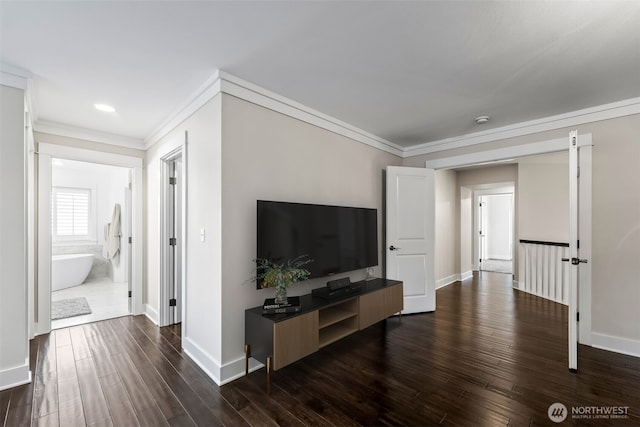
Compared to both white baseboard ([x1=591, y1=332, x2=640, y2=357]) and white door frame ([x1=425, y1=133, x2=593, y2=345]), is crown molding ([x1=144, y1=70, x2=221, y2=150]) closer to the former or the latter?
white door frame ([x1=425, y1=133, x2=593, y2=345])

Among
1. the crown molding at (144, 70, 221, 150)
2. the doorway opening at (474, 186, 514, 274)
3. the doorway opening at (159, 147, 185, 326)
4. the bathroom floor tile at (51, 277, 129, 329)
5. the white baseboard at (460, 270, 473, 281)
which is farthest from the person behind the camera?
the doorway opening at (474, 186, 514, 274)

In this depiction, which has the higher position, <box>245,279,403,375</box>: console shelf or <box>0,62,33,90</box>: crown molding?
<box>0,62,33,90</box>: crown molding

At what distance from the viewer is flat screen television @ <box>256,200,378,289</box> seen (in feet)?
8.14

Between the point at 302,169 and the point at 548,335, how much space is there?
130 inches

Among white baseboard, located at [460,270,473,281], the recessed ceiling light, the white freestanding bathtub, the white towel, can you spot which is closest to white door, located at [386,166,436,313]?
white baseboard, located at [460,270,473,281]

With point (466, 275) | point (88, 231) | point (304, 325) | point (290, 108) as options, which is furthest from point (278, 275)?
point (88, 231)

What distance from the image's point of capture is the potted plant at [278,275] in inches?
91.2

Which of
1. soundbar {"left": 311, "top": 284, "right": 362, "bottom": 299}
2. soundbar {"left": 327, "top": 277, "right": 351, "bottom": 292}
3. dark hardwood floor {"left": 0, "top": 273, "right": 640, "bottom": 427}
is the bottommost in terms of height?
dark hardwood floor {"left": 0, "top": 273, "right": 640, "bottom": 427}

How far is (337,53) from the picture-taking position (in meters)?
2.04

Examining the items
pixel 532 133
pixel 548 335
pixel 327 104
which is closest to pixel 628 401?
pixel 548 335

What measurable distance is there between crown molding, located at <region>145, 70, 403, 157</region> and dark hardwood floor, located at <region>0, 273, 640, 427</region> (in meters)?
2.37

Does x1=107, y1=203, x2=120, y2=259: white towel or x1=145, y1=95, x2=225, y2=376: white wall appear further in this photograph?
x1=107, y1=203, x2=120, y2=259: white towel

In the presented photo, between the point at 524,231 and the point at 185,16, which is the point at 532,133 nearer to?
the point at 524,231

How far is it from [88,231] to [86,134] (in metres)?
3.69
